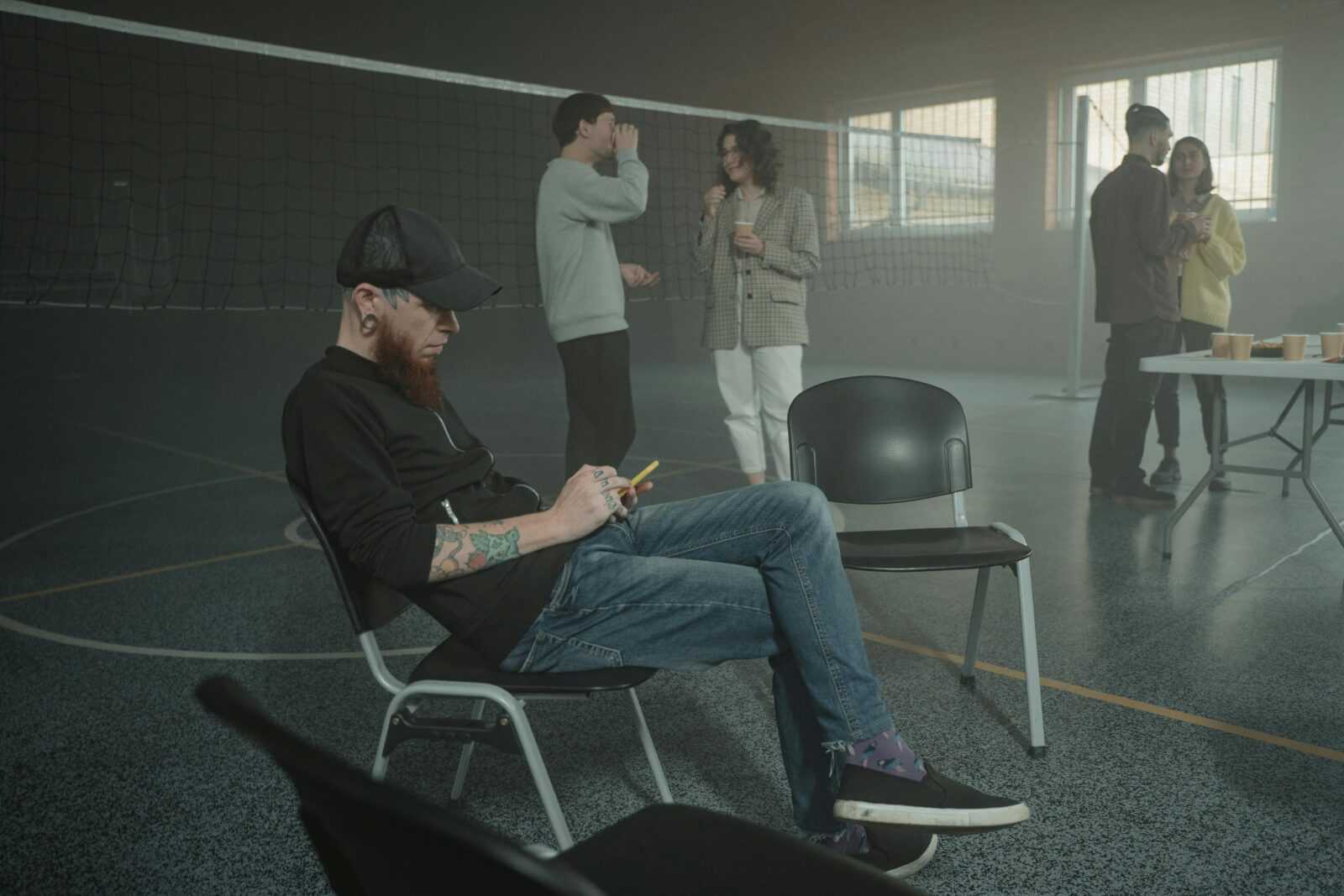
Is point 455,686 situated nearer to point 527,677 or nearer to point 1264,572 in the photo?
point 527,677

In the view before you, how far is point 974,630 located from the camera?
2.62 m

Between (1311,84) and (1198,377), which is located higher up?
(1311,84)

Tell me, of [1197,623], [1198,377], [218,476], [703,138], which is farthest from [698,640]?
[703,138]

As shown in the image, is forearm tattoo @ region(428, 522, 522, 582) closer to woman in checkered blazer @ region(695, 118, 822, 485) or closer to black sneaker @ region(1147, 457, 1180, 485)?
woman in checkered blazer @ region(695, 118, 822, 485)

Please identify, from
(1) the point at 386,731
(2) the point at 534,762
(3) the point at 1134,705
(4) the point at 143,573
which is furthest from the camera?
(4) the point at 143,573

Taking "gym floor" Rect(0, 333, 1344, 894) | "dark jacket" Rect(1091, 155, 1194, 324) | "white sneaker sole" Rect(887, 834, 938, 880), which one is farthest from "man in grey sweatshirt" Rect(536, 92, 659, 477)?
"white sneaker sole" Rect(887, 834, 938, 880)

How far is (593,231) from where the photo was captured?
13.0 feet

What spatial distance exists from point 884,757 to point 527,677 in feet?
1.91

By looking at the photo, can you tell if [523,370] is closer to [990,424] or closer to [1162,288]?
[990,424]

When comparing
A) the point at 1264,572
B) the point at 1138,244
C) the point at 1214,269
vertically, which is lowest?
the point at 1264,572

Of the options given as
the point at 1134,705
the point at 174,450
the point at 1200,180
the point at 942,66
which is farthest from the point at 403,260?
the point at 942,66

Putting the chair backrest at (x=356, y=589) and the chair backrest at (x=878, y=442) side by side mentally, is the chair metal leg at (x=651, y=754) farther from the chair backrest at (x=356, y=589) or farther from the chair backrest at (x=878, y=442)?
the chair backrest at (x=878, y=442)

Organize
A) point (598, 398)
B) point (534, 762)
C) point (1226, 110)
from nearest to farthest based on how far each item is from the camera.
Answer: point (534, 762) < point (598, 398) < point (1226, 110)

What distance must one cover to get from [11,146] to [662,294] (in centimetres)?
757
